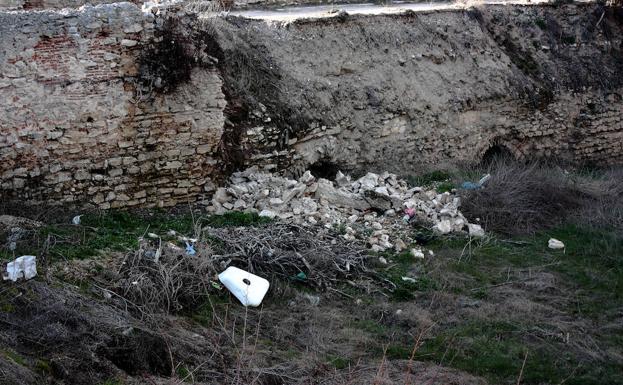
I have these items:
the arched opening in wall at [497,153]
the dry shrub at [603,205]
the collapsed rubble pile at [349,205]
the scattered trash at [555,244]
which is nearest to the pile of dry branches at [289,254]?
the collapsed rubble pile at [349,205]

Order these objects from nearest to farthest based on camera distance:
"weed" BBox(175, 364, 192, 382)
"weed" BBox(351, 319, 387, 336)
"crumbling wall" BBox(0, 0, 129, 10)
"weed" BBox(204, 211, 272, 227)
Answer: "weed" BBox(175, 364, 192, 382) → "weed" BBox(351, 319, 387, 336) → "weed" BBox(204, 211, 272, 227) → "crumbling wall" BBox(0, 0, 129, 10)

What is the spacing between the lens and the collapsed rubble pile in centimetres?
953

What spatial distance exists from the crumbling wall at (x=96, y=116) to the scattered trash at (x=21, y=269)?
2080mm

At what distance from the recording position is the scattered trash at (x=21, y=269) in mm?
6777

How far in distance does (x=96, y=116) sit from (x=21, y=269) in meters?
2.76

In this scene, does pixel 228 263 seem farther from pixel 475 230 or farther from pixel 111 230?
pixel 475 230

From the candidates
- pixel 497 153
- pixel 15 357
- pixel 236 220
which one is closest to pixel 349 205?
pixel 236 220

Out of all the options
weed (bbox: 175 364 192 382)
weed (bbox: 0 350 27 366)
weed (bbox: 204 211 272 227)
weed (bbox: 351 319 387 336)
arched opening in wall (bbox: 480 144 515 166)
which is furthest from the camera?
arched opening in wall (bbox: 480 144 515 166)

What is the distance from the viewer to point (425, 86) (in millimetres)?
12453

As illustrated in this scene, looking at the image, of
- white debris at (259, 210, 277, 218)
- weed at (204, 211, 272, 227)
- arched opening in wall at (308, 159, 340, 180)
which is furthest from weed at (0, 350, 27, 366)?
arched opening in wall at (308, 159, 340, 180)

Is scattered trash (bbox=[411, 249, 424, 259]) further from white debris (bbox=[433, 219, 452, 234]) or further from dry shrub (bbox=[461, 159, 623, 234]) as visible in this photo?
dry shrub (bbox=[461, 159, 623, 234])

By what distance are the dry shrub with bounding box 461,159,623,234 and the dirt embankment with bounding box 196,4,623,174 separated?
189 cm

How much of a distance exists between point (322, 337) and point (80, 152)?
4.05 metres

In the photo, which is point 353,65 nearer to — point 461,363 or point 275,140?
point 275,140
